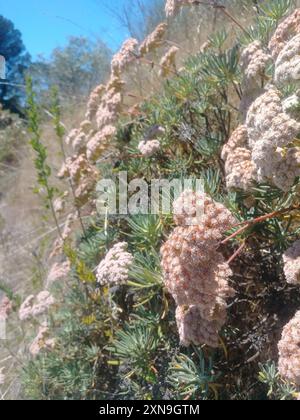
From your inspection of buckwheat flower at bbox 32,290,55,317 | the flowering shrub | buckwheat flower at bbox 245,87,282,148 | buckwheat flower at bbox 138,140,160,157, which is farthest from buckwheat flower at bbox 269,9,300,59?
buckwheat flower at bbox 32,290,55,317

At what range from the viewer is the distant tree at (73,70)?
10.1 metres

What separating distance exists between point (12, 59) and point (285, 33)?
8644 mm

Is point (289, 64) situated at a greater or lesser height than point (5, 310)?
greater

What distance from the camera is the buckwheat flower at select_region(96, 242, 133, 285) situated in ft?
6.96

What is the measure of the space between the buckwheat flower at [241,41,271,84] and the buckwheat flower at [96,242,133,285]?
0.99 m

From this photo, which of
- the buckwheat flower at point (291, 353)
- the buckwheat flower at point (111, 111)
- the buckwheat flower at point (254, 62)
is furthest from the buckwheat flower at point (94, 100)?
the buckwheat flower at point (291, 353)

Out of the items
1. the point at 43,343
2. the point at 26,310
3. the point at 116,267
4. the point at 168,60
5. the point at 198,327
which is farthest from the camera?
the point at 168,60

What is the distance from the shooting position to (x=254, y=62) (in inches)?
80.0

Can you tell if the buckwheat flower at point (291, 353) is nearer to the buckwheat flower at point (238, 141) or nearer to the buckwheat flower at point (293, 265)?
the buckwheat flower at point (293, 265)

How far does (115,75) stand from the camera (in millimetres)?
3525

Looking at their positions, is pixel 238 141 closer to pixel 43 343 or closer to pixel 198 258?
pixel 198 258

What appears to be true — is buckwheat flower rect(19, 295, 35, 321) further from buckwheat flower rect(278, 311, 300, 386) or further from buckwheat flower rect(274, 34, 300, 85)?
buckwheat flower rect(274, 34, 300, 85)

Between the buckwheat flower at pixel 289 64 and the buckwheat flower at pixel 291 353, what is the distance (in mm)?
761

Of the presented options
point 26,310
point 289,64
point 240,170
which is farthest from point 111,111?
point 289,64
